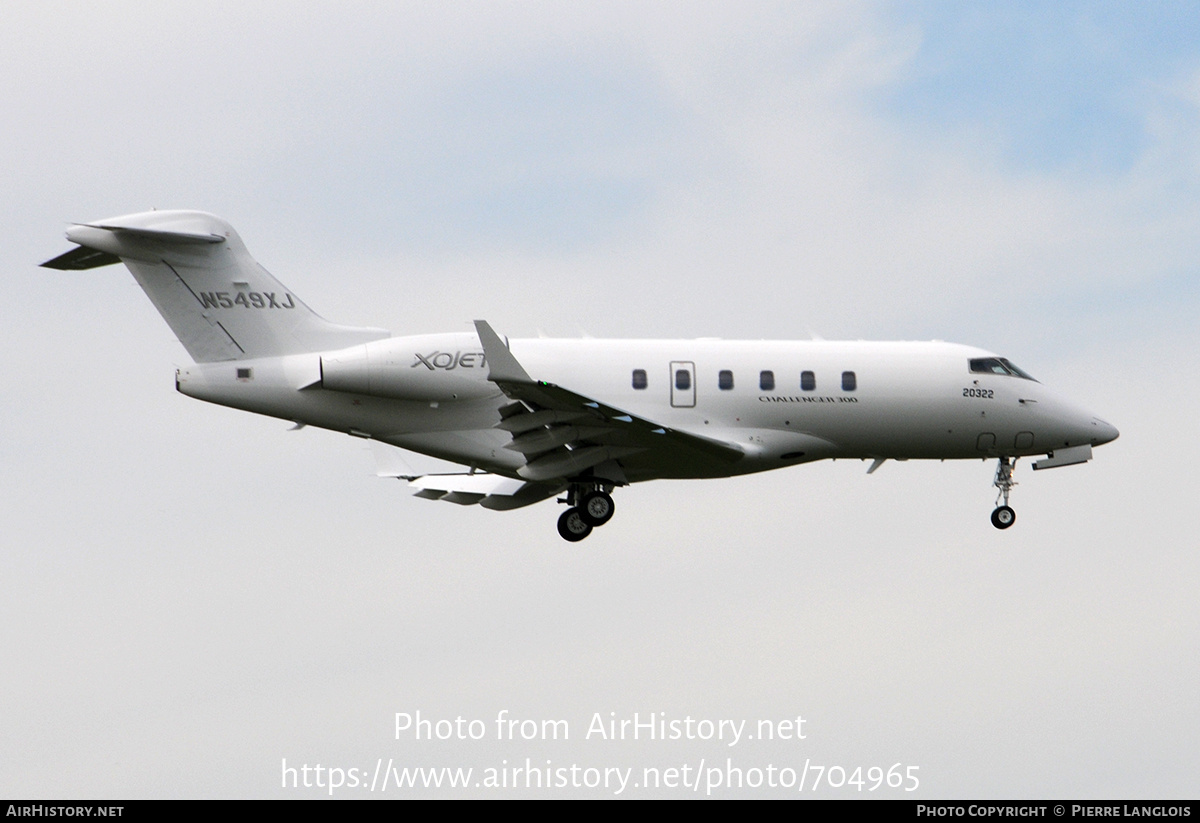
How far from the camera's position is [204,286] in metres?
26.5

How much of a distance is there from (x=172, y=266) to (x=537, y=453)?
22.6 feet

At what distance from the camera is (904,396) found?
27.5 meters

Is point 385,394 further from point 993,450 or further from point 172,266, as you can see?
point 993,450

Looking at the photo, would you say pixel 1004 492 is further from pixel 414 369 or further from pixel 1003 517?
pixel 414 369

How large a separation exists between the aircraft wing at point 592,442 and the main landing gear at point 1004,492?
5384 millimetres

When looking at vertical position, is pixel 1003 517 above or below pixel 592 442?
below

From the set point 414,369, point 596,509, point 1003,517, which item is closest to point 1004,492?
point 1003,517

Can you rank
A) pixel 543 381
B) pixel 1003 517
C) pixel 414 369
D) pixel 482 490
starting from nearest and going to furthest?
pixel 543 381
pixel 414 369
pixel 1003 517
pixel 482 490

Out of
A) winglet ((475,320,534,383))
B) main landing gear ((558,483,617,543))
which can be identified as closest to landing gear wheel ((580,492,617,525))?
main landing gear ((558,483,617,543))

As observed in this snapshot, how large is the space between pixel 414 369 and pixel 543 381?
2.22 metres

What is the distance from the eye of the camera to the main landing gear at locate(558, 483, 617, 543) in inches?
1038

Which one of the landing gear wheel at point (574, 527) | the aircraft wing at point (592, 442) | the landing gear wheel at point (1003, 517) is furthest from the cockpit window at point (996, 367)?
the landing gear wheel at point (574, 527)

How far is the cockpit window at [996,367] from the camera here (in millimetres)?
28281

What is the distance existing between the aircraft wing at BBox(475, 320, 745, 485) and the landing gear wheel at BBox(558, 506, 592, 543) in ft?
2.22
